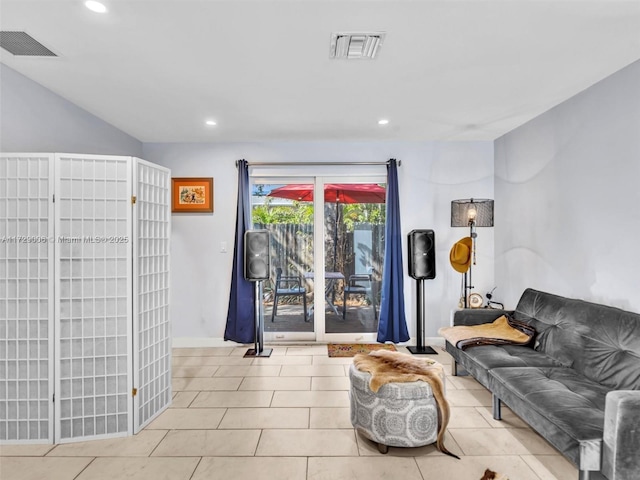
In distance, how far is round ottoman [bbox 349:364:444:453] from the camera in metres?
A: 2.15

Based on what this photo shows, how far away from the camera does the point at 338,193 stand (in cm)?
451

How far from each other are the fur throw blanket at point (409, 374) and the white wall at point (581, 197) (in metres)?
1.50

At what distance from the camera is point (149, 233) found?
2688 millimetres

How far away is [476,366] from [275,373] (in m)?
1.85

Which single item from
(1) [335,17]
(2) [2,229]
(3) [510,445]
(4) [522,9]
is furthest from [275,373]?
(4) [522,9]

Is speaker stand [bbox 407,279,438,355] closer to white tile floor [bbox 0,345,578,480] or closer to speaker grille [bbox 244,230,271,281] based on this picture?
white tile floor [bbox 0,345,578,480]

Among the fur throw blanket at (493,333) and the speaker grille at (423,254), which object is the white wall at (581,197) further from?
the speaker grille at (423,254)

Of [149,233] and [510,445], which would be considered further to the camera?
[149,233]

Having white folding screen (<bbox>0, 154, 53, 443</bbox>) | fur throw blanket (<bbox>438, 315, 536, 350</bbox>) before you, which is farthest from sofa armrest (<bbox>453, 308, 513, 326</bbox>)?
white folding screen (<bbox>0, 154, 53, 443</bbox>)

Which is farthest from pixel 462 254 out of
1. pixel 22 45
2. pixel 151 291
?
pixel 22 45

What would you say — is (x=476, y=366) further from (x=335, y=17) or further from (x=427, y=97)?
(x=335, y=17)

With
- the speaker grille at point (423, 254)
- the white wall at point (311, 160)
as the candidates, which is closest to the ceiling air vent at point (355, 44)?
the white wall at point (311, 160)

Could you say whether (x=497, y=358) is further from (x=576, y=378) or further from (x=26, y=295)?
(x=26, y=295)

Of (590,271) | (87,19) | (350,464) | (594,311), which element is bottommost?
(350,464)
